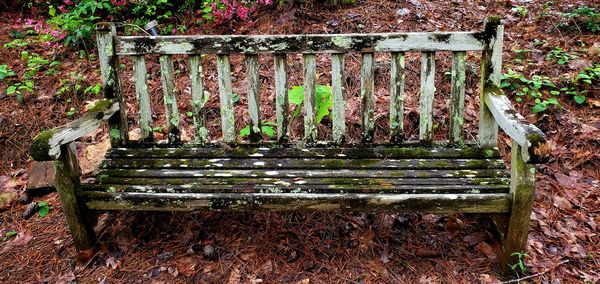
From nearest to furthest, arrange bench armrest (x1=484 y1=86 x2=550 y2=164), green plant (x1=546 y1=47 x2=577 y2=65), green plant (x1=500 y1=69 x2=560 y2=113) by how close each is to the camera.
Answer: bench armrest (x1=484 y1=86 x2=550 y2=164)
green plant (x1=500 y1=69 x2=560 y2=113)
green plant (x1=546 y1=47 x2=577 y2=65)

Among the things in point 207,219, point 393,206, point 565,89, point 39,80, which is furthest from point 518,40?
point 39,80

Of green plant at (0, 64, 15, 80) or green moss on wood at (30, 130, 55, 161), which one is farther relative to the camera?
green plant at (0, 64, 15, 80)

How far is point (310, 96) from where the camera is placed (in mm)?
2863

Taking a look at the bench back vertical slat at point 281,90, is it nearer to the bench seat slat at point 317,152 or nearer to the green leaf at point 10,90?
the bench seat slat at point 317,152

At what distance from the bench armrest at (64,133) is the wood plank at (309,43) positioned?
0.40 meters

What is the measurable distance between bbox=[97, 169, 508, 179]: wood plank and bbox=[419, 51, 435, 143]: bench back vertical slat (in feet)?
1.06

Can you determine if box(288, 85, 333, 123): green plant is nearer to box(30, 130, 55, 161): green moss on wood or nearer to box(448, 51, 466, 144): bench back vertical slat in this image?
box(448, 51, 466, 144): bench back vertical slat

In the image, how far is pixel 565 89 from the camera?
370 centimetres

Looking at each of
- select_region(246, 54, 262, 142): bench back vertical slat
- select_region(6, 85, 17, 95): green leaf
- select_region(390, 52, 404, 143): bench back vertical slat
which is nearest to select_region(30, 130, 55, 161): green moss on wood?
select_region(246, 54, 262, 142): bench back vertical slat

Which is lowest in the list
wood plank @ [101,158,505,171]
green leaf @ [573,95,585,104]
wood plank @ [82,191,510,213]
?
wood plank @ [82,191,510,213]

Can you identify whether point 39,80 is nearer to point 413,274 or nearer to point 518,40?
point 413,274

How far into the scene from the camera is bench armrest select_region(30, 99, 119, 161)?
231 centimetres

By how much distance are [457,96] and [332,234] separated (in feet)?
3.73

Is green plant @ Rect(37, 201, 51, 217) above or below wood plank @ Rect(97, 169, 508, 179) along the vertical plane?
below
